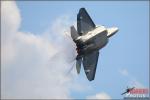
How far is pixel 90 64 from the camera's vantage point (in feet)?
569

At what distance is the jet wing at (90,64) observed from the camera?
171125 mm

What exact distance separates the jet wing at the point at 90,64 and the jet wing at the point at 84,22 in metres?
10.8

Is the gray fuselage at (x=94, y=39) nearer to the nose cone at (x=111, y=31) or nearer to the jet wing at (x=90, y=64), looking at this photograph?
the nose cone at (x=111, y=31)

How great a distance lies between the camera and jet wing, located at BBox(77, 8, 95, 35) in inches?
6735

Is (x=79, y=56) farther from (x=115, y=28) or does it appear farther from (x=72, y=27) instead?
(x=115, y=28)

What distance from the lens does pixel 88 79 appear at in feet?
567

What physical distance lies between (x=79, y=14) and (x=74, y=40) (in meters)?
17.1

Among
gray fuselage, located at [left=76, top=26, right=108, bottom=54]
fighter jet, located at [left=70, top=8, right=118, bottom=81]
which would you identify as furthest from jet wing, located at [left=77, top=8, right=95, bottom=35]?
gray fuselage, located at [left=76, top=26, right=108, bottom=54]

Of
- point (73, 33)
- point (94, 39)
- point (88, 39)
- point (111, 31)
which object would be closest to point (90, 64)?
point (94, 39)

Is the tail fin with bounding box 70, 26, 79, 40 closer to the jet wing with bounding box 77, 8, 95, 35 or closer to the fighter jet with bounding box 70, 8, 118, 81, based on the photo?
the fighter jet with bounding box 70, 8, 118, 81

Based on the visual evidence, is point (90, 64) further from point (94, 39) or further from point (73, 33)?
point (73, 33)

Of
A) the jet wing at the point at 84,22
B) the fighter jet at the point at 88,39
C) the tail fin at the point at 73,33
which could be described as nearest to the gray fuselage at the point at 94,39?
the fighter jet at the point at 88,39

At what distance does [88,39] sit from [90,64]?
15.2m

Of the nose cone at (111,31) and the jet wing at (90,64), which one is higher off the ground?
the nose cone at (111,31)
